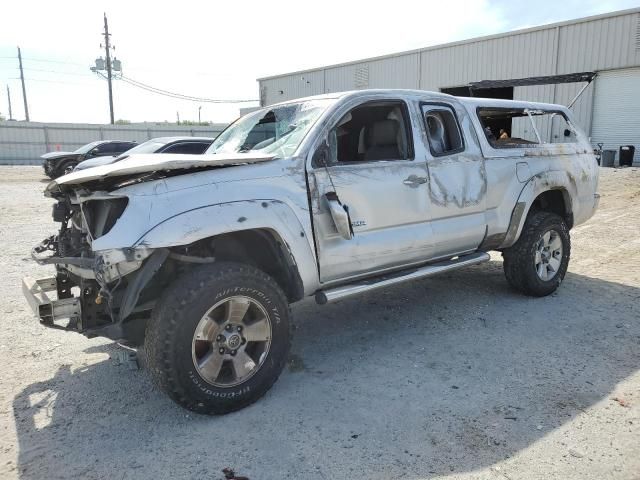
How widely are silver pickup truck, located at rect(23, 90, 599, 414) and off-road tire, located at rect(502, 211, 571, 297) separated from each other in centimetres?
24

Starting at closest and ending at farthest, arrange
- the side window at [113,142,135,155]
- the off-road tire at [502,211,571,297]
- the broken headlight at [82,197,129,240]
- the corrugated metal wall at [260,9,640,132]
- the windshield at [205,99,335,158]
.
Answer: the broken headlight at [82,197,129,240]
the windshield at [205,99,335,158]
the off-road tire at [502,211,571,297]
the side window at [113,142,135,155]
the corrugated metal wall at [260,9,640,132]

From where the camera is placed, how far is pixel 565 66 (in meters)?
22.6

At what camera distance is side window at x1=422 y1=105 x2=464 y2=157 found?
4523mm

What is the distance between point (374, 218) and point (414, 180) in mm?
549

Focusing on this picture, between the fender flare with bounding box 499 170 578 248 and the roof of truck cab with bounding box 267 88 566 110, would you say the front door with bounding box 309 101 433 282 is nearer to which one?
the roof of truck cab with bounding box 267 88 566 110

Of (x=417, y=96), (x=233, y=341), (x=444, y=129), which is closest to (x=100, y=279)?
(x=233, y=341)

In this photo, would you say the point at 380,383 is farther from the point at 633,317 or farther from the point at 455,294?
the point at 633,317

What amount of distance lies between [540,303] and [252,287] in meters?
3.38

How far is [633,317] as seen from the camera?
4715mm

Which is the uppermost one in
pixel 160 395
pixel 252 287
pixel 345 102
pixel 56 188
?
pixel 345 102

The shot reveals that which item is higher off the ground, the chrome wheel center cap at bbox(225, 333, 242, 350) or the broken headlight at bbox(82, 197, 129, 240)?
the broken headlight at bbox(82, 197, 129, 240)

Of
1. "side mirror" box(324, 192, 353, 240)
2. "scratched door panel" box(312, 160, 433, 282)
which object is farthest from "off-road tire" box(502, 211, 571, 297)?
"side mirror" box(324, 192, 353, 240)

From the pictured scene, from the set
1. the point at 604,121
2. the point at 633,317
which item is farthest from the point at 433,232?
the point at 604,121

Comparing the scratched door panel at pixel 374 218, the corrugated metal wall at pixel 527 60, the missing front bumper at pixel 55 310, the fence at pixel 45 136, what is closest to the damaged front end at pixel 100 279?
the missing front bumper at pixel 55 310
